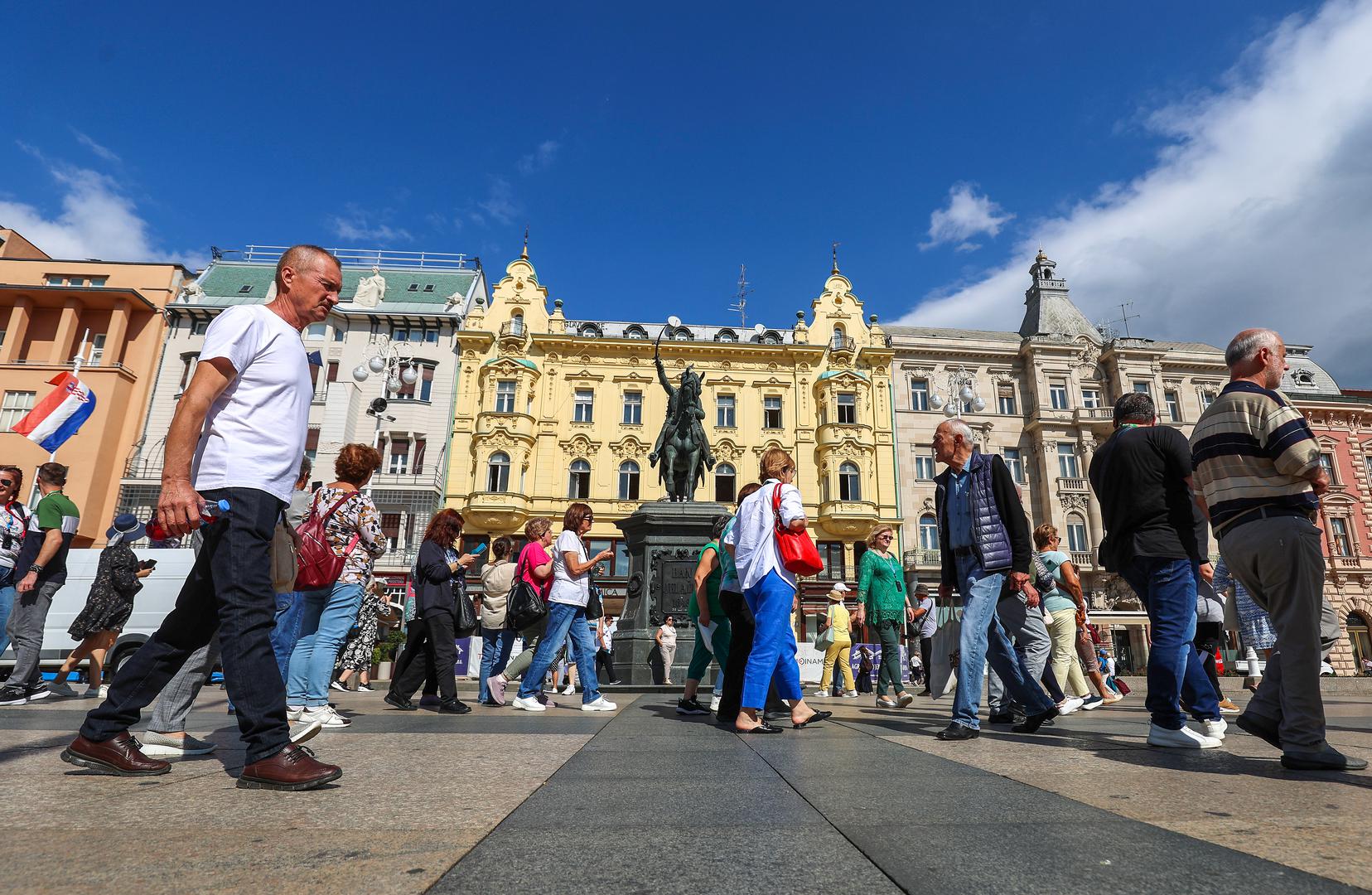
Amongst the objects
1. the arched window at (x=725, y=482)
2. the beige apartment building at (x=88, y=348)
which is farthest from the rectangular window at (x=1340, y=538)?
the beige apartment building at (x=88, y=348)

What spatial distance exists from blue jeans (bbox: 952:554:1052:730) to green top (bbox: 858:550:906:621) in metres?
3.16

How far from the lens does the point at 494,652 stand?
6.93 metres

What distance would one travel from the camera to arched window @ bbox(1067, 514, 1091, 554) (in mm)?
31766

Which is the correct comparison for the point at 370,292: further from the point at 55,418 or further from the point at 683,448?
the point at 683,448

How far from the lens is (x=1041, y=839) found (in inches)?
68.1

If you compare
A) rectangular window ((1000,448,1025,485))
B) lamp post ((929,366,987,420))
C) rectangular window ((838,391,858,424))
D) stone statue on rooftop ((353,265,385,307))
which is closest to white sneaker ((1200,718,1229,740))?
rectangular window ((838,391,858,424))

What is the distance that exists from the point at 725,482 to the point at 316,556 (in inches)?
1106

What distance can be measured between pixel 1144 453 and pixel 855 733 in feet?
7.25

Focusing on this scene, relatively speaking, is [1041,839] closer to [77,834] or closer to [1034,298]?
[77,834]

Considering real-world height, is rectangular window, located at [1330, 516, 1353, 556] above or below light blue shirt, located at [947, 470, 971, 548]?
above

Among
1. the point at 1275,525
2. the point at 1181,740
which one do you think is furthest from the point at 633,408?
the point at 1275,525

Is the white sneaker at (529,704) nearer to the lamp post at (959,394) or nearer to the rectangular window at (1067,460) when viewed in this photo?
the lamp post at (959,394)

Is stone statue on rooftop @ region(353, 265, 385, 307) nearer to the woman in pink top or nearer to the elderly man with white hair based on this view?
the woman in pink top

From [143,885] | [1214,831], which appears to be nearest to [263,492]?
[143,885]
